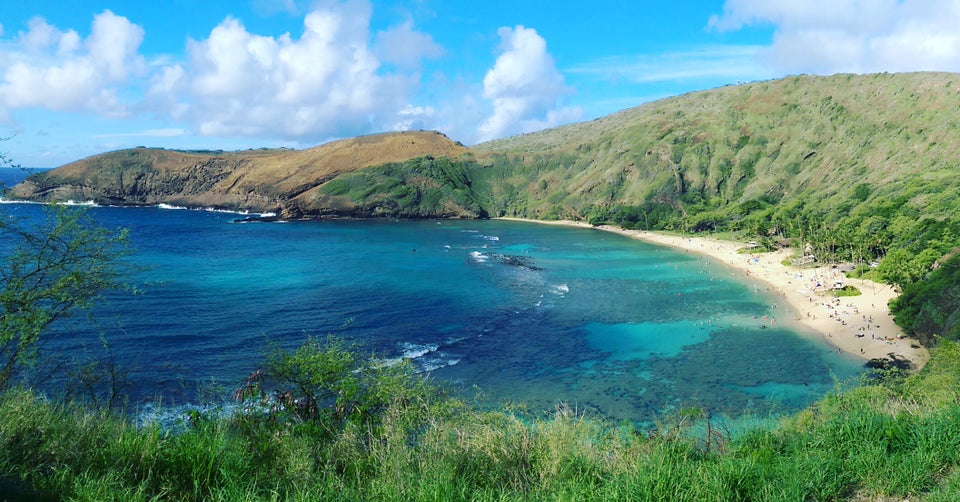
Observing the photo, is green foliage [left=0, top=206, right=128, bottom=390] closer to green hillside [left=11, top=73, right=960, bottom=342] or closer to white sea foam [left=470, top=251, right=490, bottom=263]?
green hillside [left=11, top=73, right=960, bottom=342]

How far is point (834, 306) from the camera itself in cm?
6569

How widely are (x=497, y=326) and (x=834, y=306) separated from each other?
41957 mm

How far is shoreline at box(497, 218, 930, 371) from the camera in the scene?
50781 millimetres

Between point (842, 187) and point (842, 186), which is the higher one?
point (842, 186)

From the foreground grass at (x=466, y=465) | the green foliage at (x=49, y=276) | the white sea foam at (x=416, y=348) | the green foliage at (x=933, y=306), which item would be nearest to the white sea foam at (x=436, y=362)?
the white sea foam at (x=416, y=348)

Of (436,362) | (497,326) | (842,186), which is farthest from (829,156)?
(436,362)

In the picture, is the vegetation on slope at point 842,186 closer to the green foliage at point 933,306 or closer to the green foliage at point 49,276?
the green foliage at point 933,306

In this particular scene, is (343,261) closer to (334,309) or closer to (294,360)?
(334,309)

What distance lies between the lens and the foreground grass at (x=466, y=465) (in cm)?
1000

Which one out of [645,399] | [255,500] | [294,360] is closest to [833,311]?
[645,399]

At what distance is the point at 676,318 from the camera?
63812 millimetres

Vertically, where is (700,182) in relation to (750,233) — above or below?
above

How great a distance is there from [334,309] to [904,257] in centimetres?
7218

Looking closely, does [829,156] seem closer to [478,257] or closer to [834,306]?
[834,306]
